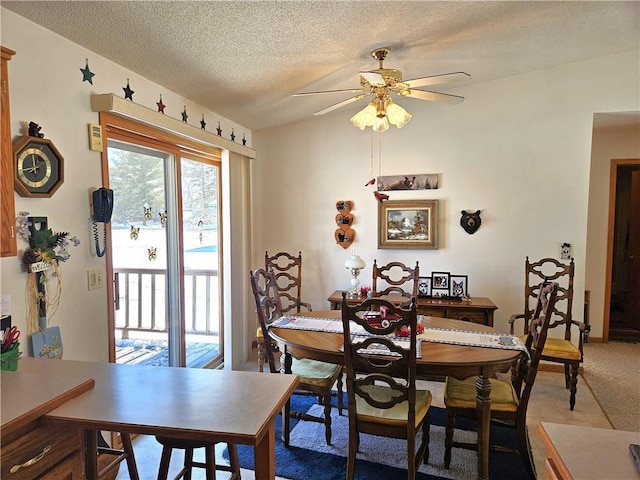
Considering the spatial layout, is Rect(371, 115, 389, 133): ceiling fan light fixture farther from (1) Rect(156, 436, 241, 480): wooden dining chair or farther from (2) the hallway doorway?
(2) the hallway doorway

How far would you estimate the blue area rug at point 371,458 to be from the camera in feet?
7.74

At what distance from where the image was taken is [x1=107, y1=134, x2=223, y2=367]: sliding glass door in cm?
269

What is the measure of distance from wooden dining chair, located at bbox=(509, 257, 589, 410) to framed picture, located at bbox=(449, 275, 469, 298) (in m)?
0.50

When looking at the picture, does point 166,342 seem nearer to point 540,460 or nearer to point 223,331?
point 223,331

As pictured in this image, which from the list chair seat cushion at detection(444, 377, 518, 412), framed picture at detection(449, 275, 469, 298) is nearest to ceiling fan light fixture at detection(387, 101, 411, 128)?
chair seat cushion at detection(444, 377, 518, 412)

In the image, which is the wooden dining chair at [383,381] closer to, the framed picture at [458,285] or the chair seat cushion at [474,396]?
the chair seat cushion at [474,396]

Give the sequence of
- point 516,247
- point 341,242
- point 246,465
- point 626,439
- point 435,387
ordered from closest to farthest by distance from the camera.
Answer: point 626,439 < point 246,465 < point 435,387 < point 516,247 < point 341,242

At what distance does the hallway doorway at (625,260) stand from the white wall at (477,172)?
4.97 feet

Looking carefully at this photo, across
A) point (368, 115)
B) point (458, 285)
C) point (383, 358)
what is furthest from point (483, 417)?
point (368, 115)

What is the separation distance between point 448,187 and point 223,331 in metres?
2.70

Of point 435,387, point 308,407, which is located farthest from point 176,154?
point 435,387

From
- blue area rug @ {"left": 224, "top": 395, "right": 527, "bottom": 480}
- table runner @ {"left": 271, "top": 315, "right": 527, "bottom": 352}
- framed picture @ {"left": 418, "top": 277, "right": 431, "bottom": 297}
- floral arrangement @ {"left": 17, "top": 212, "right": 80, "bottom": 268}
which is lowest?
blue area rug @ {"left": 224, "top": 395, "right": 527, "bottom": 480}

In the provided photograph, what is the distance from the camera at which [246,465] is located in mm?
2488

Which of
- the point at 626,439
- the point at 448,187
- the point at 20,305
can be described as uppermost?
the point at 448,187
